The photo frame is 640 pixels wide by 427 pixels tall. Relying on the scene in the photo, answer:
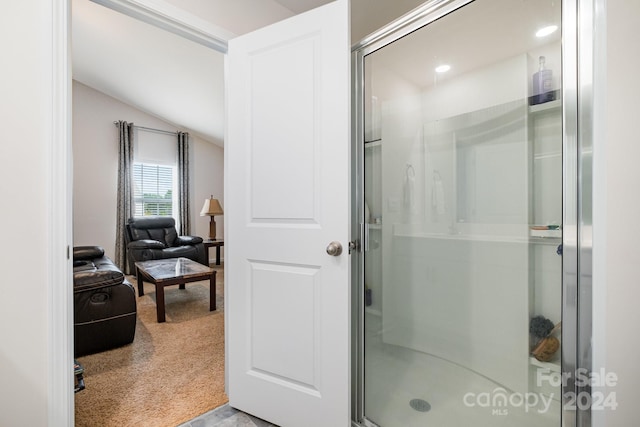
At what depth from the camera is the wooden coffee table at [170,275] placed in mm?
2879

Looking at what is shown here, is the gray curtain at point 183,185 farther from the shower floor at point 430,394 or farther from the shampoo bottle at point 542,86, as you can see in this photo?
the shampoo bottle at point 542,86

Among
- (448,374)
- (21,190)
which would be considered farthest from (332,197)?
(21,190)

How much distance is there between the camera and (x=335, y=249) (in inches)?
52.0

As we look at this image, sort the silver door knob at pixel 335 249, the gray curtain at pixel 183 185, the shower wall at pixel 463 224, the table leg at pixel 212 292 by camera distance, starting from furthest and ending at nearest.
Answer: the gray curtain at pixel 183 185 → the table leg at pixel 212 292 → the silver door knob at pixel 335 249 → the shower wall at pixel 463 224

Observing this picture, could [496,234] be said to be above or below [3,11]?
below

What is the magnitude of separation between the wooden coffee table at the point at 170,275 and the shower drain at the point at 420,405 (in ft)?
7.88

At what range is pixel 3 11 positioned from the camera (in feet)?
3.53

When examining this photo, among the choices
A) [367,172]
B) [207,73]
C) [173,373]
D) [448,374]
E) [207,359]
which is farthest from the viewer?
[207,73]

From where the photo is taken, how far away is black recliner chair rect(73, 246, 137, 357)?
210 cm

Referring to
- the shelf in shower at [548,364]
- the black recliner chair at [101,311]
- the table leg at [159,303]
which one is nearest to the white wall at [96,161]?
the table leg at [159,303]

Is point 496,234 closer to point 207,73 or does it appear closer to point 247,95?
point 247,95

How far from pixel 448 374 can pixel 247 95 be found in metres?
1.65

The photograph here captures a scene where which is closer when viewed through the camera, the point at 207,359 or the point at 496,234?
the point at 496,234

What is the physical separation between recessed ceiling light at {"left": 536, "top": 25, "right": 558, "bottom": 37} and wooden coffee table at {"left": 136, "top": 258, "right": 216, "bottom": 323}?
3.14m
